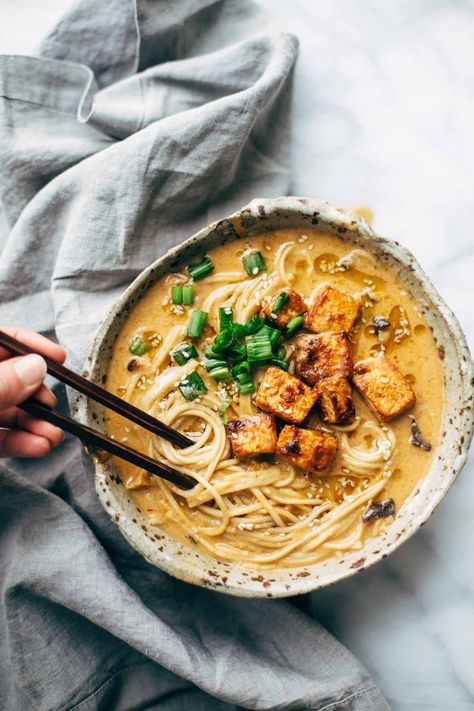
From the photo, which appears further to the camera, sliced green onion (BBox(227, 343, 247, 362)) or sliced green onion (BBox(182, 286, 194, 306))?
sliced green onion (BBox(182, 286, 194, 306))

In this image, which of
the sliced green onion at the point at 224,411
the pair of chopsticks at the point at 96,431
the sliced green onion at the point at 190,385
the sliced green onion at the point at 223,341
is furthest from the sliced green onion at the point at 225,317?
the pair of chopsticks at the point at 96,431

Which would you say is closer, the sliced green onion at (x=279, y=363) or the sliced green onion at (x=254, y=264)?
the sliced green onion at (x=279, y=363)

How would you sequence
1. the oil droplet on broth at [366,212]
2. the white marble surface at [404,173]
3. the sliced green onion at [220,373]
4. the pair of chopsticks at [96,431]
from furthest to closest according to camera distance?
the oil droplet on broth at [366,212] → the white marble surface at [404,173] → the sliced green onion at [220,373] → the pair of chopsticks at [96,431]

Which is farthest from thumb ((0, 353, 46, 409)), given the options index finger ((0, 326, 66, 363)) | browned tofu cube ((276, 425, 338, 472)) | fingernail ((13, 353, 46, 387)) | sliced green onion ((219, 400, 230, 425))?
browned tofu cube ((276, 425, 338, 472))

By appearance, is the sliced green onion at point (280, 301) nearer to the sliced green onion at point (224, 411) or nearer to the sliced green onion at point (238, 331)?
the sliced green onion at point (238, 331)

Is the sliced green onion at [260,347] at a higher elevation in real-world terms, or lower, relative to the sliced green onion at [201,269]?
lower

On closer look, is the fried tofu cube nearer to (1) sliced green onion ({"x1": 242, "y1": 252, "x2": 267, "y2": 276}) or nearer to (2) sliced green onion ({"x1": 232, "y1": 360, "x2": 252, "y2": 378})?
(2) sliced green onion ({"x1": 232, "y1": 360, "x2": 252, "y2": 378})

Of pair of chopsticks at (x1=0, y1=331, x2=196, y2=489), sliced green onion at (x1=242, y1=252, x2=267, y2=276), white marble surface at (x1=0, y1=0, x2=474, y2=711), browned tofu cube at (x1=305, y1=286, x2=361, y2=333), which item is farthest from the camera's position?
white marble surface at (x1=0, y1=0, x2=474, y2=711)

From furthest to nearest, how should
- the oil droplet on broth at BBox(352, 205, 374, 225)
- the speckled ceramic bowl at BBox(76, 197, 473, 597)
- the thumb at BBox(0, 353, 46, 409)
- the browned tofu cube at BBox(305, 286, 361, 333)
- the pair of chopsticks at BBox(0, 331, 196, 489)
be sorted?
the oil droplet on broth at BBox(352, 205, 374, 225), the browned tofu cube at BBox(305, 286, 361, 333), the speckled ceramic bowl at BBox(76, 197, 473, 597), the pair of chopsticks at BBox(0, 331, 196, 489), the thumb at BBox(0, 353, 46, 409)
